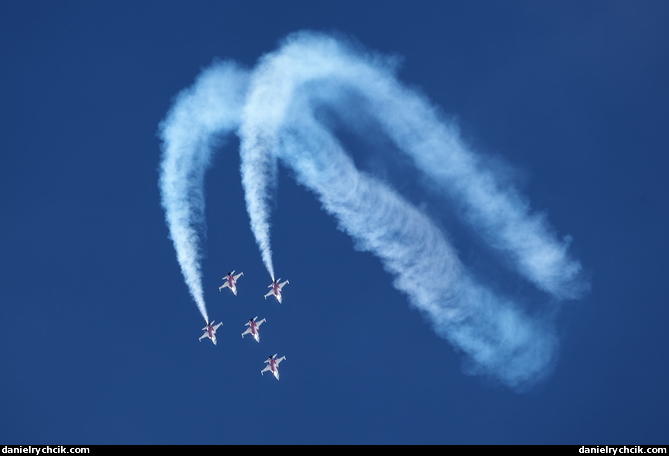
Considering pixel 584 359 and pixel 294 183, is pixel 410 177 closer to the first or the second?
pixel 294 183

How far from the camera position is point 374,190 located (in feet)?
173

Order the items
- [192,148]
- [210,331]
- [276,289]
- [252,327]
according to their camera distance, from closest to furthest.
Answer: [192,148]
[276,289]
[210,331]
[252,327]

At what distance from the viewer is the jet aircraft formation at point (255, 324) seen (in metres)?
55.1

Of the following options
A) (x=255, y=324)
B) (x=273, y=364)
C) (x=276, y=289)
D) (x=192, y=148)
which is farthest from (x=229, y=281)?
(x=192, y=148)

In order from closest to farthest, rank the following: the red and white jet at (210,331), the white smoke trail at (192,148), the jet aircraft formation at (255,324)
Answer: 1. the white smoke trail at (192,148)
2. the jet aircraft formation at (255,324)
3. the red and white jet at (210,331)

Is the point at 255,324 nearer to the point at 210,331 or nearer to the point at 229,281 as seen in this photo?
the point at 210,331

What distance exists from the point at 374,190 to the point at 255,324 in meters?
10.6

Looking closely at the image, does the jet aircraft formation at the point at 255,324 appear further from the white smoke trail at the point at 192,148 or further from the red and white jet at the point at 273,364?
the white smoke trail at the point at 192,148

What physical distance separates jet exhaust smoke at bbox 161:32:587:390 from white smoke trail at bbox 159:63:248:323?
55 mm

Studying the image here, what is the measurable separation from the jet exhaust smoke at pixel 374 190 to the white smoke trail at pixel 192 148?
2.2 inches

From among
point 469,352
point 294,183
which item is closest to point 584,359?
point 469,352

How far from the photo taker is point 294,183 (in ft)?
178

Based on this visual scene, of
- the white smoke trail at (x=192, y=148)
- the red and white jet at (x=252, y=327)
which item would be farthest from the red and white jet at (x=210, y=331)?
the white smoke trail at (x=192, y=148)
